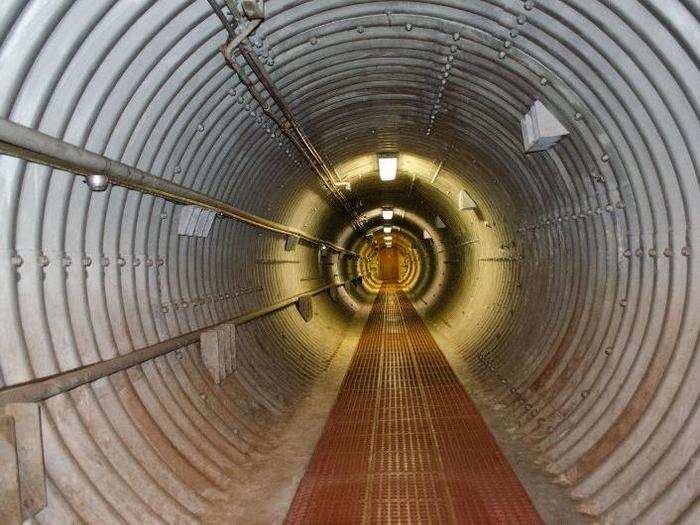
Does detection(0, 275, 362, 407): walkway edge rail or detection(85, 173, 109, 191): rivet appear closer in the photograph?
detection(0, 275, 362, 407): walkway edge rail

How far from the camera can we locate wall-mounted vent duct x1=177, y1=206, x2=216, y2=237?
673 centimetres

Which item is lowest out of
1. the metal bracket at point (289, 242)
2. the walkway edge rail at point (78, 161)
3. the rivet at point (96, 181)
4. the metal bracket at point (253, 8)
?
the metal bracket at point (289, 242)

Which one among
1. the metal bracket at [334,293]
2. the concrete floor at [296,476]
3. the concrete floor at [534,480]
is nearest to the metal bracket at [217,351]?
the concrete floor at [296,476]

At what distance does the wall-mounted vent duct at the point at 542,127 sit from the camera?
20.8ft

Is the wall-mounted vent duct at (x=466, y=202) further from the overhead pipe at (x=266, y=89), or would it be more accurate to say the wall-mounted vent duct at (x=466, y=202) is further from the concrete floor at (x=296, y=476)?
the concrete floor at (x=296, y=476)

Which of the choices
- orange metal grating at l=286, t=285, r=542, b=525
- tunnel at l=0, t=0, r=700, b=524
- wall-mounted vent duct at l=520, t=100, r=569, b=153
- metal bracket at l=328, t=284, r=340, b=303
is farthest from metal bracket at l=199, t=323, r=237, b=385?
metal bracket at l=328, t=284, r=340, b=303

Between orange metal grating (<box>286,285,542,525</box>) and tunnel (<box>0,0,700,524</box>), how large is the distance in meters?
0.05

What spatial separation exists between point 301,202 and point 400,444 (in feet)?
22.3

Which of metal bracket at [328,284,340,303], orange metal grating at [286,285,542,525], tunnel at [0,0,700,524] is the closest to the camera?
tunnel at [0,0,700,524]

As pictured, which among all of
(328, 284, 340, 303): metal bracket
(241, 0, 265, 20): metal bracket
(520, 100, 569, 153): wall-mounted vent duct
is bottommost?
(328, 284, 340, 303): metal bracket

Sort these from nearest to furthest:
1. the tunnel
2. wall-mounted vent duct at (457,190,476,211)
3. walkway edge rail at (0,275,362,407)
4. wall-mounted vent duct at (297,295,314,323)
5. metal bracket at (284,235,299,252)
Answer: walkway edge rail at (0,275,362,407), the tunnel, wall-mounted vent duct at (457,190,476,211), metal bracket at (284,235,299,252), wall-mounted vent duct at (297,295,314,323)

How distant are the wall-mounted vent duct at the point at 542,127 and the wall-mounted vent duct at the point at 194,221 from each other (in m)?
3.60

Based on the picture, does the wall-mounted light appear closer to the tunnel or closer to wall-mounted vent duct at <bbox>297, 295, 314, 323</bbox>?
the tunnel

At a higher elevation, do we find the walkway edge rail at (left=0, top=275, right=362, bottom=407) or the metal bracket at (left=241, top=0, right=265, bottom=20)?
the metal bracket at (left=241, top=0, right=265, bottom=20)
